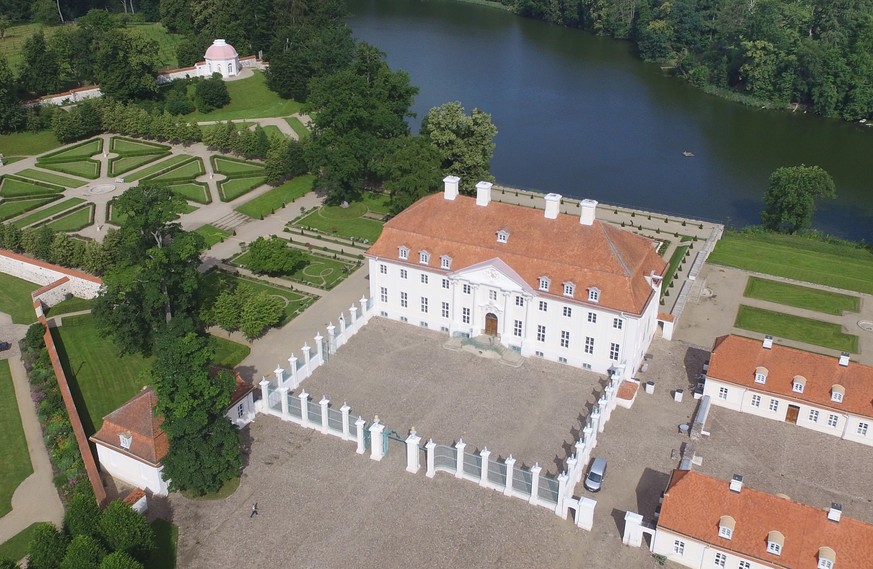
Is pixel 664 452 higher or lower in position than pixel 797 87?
lower

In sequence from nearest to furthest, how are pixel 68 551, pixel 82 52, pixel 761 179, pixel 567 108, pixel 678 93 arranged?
1. pixel 68 551
2. pixel 761 179
3. pixel 82 52
4. pixel 567 108
5. pixel 678 93

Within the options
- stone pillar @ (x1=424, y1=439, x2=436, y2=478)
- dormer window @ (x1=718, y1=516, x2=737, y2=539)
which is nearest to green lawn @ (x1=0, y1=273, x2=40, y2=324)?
stone pillar @ (x1=424, y1=439, x2=436, y2=478)

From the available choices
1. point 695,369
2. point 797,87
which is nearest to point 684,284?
point 695,369

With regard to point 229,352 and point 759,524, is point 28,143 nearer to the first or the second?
point 229,352

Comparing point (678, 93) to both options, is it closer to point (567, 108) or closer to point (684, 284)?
point (567, 108)

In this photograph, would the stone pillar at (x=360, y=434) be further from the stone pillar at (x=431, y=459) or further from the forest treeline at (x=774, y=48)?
the forest treeline at (x=774, y=48)

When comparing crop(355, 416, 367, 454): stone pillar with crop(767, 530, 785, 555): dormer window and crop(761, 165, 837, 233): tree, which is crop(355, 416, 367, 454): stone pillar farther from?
crop(761, 165, 837, 233): tree
